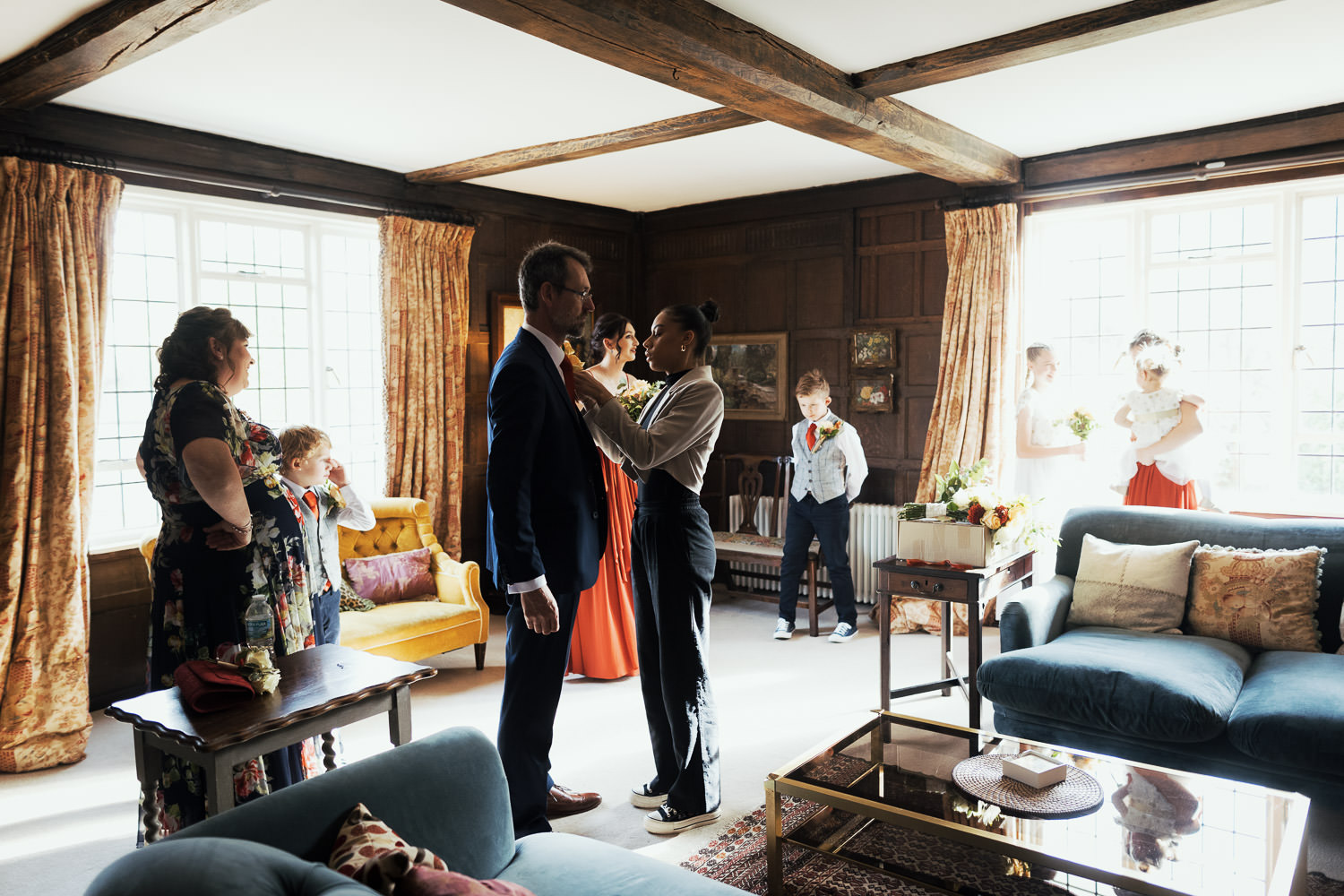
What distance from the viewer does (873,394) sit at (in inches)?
253

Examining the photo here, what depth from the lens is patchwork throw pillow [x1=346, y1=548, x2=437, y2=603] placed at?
16.3 feet

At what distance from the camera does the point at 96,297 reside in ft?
14.5

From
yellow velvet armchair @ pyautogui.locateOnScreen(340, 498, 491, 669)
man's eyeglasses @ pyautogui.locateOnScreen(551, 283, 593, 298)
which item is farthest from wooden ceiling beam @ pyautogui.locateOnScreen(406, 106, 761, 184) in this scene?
yellow velvet armchair @ pyautogui.locateOnScreen(340, 498, 491, 669)

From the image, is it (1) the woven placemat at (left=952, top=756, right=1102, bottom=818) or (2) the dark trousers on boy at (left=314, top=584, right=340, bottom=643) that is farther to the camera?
(2) the dark trousers on boy at (left=314, top=584, right=340, bottom=643)

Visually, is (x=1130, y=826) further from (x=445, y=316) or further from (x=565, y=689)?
(x=445, y=316)

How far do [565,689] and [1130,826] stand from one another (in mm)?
3003

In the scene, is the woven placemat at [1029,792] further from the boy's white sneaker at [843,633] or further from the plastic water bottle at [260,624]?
the boy's white sneaker at [843,633]

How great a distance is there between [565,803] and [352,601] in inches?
81.4

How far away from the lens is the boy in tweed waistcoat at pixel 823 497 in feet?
19.1

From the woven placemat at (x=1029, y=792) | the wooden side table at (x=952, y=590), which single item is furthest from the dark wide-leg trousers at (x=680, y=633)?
the wooden side table at (x=952, y=590)

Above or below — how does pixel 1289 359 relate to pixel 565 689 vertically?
above

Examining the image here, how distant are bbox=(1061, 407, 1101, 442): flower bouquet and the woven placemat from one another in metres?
2.88

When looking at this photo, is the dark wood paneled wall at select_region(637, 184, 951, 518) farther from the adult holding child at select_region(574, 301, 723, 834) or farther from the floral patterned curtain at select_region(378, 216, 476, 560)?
the adult holding child at select_region(574, 301, 723, 834)

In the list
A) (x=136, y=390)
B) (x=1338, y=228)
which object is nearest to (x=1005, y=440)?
(x=1338, y=228)
